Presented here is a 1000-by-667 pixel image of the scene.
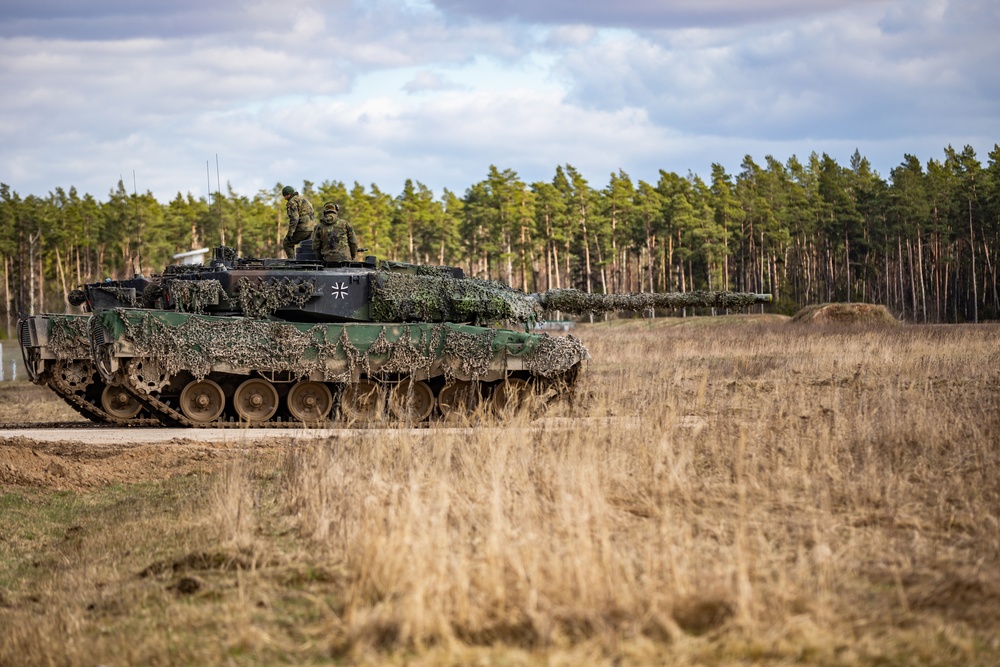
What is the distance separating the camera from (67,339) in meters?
16.5

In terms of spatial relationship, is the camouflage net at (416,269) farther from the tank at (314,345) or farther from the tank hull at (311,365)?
the tank hull at (311,365)

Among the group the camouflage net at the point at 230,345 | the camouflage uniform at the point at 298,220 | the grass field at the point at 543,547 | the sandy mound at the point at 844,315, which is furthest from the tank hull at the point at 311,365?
the sandy mound at the point at 844,315

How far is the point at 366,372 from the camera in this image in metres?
16.4

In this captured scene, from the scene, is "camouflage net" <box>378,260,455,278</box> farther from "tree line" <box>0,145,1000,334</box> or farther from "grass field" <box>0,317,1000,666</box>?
"tree line" <box>0,145,1000,334</box>

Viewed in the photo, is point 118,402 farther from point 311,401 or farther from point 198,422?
point 311,401

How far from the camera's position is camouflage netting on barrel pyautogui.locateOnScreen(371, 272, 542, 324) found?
16.9m

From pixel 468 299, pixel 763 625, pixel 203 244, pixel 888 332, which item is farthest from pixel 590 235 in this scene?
pixel 763 625

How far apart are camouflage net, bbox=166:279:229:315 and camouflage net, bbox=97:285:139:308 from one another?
88 cm

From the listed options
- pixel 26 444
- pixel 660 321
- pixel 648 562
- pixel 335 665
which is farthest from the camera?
pixel 660 321

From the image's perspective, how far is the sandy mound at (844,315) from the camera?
122 feet

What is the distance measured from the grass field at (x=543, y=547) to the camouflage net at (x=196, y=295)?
446 cm

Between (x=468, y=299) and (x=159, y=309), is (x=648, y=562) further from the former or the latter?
(x=159, y=309)

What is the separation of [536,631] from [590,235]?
252 feet

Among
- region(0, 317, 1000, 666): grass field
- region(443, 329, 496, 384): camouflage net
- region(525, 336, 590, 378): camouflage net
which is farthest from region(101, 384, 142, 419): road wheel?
region(525, 336, 590, 378): camouflage net
